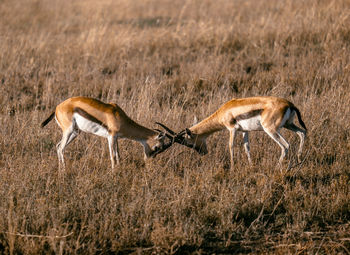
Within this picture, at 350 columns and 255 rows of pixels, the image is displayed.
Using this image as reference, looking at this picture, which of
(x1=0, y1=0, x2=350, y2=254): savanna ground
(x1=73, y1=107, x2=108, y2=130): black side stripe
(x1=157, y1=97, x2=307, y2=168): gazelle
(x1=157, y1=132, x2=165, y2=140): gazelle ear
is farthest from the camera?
(x1=157, y1=132, x2=165, y2=140): gazelle ear

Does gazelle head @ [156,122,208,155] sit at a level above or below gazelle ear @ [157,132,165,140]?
below

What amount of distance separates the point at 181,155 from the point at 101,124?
125 centimetres

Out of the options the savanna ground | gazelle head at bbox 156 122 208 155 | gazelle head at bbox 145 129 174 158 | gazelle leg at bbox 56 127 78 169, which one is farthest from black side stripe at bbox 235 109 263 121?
gazelle leg at bbox 56 127 78 169

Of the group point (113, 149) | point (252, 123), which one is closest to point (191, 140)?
point (252, 123)

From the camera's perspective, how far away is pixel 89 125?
20.4ft

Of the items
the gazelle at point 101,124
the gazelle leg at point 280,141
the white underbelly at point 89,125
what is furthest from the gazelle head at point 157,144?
the gazelle leg at point 280,141

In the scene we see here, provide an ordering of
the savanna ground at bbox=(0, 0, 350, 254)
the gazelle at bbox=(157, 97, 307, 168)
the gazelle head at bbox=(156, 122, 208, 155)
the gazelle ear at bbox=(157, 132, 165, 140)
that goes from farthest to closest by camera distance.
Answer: the gazelle head at bbox=(156, 122, 208, 155)
the gazelle ear at bbox=(157, 132, 165, 140)
the gazelle at bbox=(157, 97, 307, 168)
the savanna ground at bbox=(0, 0, 350, 254)

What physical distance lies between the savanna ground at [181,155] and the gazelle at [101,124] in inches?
9.5

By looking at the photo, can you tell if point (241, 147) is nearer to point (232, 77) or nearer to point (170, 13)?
point (232, 77)

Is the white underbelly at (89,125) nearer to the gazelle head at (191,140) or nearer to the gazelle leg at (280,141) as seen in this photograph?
the gazelle head at (191,140)

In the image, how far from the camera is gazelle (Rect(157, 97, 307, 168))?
607cm

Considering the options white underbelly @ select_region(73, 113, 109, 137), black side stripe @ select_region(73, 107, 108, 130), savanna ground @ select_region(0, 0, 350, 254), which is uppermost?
black side stripe @ select_region(73, 107, 108, 130)

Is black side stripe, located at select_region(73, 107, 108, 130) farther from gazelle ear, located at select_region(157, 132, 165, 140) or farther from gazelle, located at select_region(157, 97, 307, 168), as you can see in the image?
gazelle, located at select_region(157, 97, 307, 168)

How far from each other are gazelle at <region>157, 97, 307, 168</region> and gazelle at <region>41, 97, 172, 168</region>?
1.17 ft
